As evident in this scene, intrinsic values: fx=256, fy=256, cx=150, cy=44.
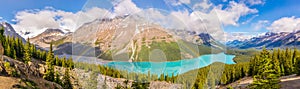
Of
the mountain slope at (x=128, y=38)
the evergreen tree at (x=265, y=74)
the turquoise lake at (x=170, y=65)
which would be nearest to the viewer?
the mountain slope at (x=128, y=38)

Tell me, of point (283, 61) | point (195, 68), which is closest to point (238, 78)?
point (283, 61)

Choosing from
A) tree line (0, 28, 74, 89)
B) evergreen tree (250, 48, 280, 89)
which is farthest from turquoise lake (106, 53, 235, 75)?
tree line (0, 28, 74, 89)

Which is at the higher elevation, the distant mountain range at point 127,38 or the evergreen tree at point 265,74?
the distant mountain range at point 127,38

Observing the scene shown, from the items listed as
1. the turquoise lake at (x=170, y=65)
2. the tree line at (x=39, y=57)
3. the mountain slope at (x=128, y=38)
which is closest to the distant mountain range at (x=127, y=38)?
the mountain slope at (x=128, y=38)

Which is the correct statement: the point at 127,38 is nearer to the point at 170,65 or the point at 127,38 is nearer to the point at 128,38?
the point at 128,38

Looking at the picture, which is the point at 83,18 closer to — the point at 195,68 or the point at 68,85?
the point at 195,68

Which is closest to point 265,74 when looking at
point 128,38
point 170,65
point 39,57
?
point 170,65

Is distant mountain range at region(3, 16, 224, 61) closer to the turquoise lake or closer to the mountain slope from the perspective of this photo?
the mountain slope

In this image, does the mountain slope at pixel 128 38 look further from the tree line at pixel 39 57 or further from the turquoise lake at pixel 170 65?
the tree line at pixel 39 57
